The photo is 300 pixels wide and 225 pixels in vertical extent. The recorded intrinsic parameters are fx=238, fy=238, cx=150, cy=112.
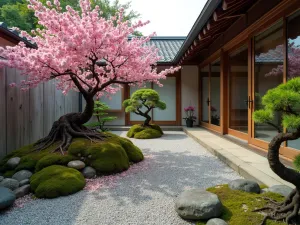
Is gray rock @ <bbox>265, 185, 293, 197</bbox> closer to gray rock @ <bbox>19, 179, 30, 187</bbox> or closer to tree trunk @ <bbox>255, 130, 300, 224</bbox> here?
tree trunk @ <bbox>255, 130, 300, 224</bbox>

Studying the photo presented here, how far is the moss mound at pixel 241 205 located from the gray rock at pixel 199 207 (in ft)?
0.20

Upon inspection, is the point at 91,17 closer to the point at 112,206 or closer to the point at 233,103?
the point at 112,206

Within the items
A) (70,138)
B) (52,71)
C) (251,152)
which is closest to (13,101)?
(52,71)

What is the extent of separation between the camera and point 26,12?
16.4m

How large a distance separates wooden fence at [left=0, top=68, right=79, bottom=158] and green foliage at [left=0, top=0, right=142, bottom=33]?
11184 mm

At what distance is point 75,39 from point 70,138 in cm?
145

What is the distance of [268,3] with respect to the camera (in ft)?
11.1

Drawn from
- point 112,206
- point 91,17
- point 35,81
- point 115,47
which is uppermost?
point 91,17

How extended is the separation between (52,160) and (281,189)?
2.59 metres

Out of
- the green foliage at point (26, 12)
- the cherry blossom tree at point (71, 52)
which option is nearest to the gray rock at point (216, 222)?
the cherry blossom tree at point (71, 52)

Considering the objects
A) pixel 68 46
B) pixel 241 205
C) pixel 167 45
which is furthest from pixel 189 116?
pixel 241 205

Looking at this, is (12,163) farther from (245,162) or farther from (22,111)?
(245,162)

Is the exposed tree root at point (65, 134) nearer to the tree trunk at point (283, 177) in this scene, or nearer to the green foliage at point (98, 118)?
the green foliage at point (98, 118)

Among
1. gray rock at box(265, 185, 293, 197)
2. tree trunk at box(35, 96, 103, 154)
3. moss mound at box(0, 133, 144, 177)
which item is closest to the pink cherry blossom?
tree trunk at box(35, 96, 103, 154)
